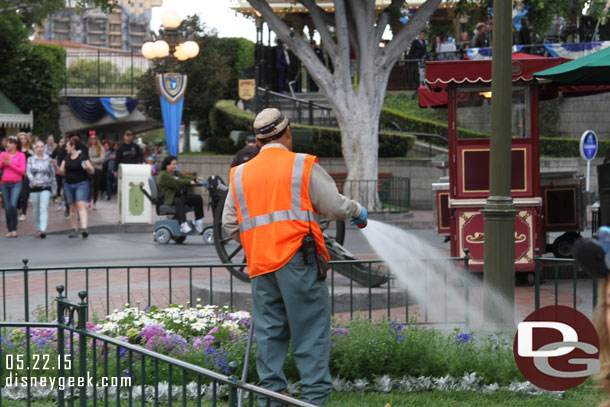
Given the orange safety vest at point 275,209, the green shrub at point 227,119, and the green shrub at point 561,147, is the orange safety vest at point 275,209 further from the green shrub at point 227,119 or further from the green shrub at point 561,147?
the green shrub at point 227,119

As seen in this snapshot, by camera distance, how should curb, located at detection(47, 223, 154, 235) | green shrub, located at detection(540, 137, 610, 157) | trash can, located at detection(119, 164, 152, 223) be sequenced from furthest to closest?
green shrub, located at detection(540, 137, 610, 157)
trash can, located at detection(119, 164, 152, 223)
curb, located at detection(47, 223, 154, 235)

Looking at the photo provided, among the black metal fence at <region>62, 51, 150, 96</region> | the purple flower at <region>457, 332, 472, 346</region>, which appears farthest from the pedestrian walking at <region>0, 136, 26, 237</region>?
the black metal fence at <region>62, 51, 150, 96</region>

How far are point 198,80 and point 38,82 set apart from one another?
7018 millimetres

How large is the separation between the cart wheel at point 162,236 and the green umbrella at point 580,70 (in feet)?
24.6

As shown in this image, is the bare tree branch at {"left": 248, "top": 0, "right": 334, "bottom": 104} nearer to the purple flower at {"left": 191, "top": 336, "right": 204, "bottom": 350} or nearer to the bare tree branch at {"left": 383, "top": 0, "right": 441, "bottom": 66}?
the bare tree branch at {"left": 383, "top": 0, "right": 441, "bottom": 66}

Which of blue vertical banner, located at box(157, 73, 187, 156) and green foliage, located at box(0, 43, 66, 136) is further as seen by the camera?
green foliage, located at box(0, 43, 66, 136)

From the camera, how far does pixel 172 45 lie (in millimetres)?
20766

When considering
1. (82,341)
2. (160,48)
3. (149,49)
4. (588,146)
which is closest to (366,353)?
(82,341)

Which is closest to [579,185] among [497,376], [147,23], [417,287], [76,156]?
[417,287]

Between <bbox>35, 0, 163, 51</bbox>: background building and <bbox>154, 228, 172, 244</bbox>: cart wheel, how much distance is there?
259ft

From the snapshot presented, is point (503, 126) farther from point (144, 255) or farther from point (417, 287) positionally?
point (144, 255)

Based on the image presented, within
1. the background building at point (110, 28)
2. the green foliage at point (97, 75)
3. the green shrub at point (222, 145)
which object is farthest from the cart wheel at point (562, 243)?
the background building at point (110, 28)

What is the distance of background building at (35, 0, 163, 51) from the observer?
9469cm

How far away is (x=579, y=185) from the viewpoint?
1180 cm
